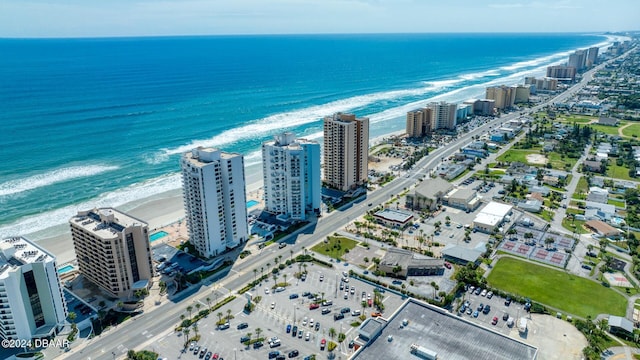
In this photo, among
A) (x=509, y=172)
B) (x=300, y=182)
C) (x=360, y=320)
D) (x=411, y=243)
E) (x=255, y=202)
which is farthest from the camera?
(x=509, y=172)

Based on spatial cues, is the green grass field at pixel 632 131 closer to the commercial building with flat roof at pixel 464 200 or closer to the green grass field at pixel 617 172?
the green grass field at pixel 617 172

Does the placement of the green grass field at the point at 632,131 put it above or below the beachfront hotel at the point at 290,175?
below

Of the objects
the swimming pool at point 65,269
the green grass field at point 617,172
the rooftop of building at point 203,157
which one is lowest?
the swimming pool at point 65,269

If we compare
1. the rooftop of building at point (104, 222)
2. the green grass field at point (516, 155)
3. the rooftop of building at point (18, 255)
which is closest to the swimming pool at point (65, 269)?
the rooftop of building at point (104, 222)

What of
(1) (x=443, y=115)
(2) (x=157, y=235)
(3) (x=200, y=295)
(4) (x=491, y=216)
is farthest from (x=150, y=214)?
(1) (x=443, y=115)

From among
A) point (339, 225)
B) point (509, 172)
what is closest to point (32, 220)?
point (339, 225)

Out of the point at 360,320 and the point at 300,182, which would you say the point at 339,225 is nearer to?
the point at 300,182

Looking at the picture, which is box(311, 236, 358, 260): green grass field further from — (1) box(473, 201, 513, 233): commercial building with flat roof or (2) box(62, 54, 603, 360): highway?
(1) box(473, 201, 513, 233): commercial building with flat roof
